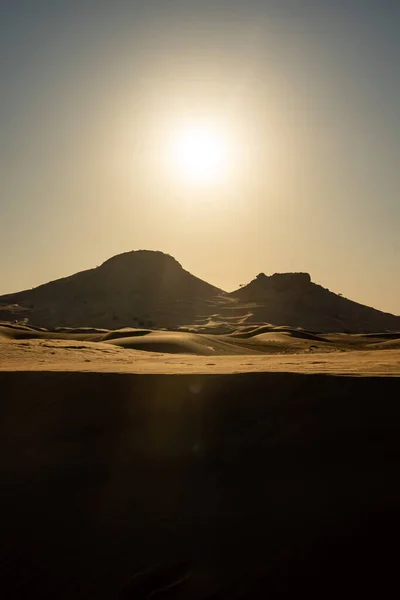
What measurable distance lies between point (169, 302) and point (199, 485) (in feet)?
382

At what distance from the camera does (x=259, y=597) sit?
6723 mm

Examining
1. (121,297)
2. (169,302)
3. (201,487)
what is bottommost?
(201,487)

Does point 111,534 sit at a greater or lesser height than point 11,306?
lesser

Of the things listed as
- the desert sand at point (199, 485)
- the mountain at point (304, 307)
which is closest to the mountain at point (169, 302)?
the mountain at point (304, 307)

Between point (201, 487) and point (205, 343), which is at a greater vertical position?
point (205, 343)

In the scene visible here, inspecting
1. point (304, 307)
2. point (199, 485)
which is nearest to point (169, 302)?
point (304, 307)

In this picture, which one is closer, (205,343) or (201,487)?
(201,487)

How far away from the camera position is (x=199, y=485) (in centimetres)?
881

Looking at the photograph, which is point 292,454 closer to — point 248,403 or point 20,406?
point 248,403

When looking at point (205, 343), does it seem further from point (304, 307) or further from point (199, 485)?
point (304, 307)

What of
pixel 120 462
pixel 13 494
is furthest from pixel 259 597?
pixel 13 494

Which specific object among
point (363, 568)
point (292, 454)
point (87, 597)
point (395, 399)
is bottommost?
point (87, 597)

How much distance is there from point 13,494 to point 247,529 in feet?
11.9

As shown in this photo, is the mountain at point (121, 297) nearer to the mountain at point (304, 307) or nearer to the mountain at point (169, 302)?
the mountain at point (169, 302)
